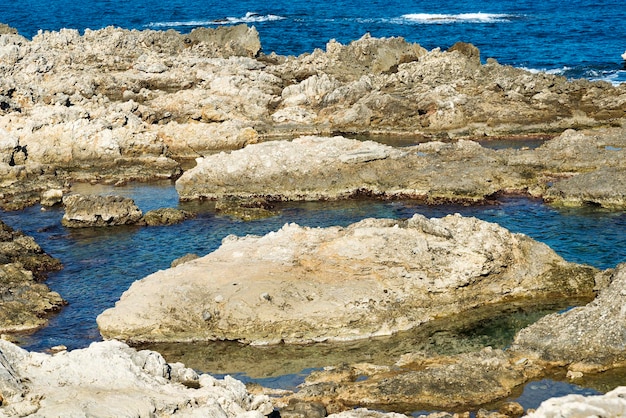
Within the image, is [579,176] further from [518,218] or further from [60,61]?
[60,61]

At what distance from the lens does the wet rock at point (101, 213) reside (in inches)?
1594

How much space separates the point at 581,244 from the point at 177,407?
76.9 feet

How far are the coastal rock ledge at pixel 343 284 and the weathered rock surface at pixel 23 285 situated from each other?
3.50 meters

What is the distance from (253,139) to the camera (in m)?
55.5

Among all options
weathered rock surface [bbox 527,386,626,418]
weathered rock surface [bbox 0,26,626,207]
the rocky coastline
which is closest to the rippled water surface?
the rocky coastline

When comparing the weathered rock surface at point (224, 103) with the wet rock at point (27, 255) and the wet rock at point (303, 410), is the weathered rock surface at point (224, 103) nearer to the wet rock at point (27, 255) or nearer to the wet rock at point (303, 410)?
the wet rock at point (27, 255)

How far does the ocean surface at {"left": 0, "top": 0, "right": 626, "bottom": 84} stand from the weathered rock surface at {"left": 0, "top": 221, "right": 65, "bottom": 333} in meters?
51.4

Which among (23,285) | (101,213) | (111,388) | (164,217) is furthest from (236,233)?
(111,388)

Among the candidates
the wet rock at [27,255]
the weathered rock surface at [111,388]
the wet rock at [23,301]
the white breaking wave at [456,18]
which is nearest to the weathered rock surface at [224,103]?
the wet rock at [27,255]

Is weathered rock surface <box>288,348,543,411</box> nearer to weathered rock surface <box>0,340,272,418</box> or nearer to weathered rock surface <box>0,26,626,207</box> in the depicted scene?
weathered rock surface <box>0,340,272,418</box>

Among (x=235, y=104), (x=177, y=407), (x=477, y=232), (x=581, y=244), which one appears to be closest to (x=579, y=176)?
(x=581, y=244)

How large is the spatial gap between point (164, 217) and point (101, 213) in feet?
9.65

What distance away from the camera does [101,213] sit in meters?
40.6

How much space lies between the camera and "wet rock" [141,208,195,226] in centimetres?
4072
